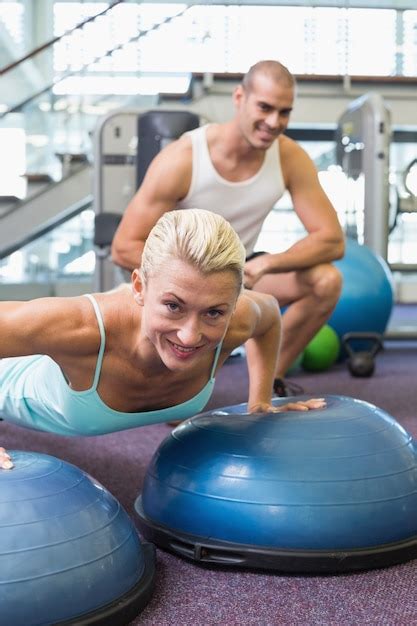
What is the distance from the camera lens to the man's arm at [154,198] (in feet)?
8.43

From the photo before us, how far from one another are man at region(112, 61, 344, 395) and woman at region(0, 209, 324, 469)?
0.77 metres

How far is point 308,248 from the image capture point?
107 inches

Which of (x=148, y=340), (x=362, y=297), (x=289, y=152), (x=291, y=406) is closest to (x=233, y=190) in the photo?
(x=289, y=152)

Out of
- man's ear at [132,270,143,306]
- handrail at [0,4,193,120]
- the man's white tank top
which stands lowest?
man's ear at [132,270,143,306]

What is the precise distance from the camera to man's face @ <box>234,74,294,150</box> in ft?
8.23

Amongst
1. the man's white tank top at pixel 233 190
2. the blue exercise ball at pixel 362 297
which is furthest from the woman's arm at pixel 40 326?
the blue exercise ball at pixel 362 297

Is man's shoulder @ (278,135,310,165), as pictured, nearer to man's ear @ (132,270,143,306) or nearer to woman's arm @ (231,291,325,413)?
woman's arm @ (231,291,325,413)

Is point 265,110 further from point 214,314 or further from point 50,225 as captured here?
point 50,225

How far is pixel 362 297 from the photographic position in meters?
3.81

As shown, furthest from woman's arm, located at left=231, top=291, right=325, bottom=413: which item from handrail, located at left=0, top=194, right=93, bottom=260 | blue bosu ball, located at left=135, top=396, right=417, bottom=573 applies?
handrail, located at left=0, top=194, right=93, bottom=260

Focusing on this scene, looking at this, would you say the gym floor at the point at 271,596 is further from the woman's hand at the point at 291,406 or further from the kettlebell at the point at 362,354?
the kettlebell at the point at 362,354

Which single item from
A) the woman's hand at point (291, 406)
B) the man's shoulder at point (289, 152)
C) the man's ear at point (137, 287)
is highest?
the man's shoulder at point (289, 152)

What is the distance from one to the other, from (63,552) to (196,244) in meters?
0.49

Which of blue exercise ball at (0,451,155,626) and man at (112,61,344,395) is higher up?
man at (112,61,344,395)
